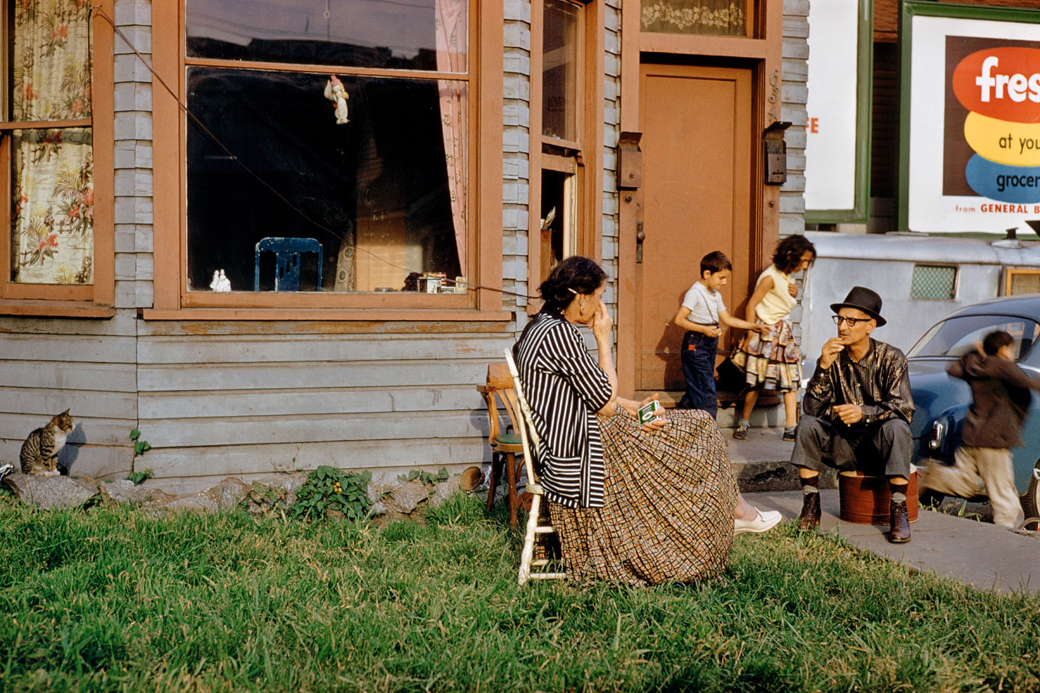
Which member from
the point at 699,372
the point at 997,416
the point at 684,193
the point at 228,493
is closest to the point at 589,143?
the point at 684,193

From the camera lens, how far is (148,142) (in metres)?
6.29

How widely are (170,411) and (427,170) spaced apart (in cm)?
230

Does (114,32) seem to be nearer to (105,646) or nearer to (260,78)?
(260,78)

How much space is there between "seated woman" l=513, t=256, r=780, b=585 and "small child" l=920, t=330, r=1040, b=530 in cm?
235

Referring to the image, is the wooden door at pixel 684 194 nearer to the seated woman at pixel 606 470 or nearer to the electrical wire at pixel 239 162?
the electrical wire at pixel 239 162

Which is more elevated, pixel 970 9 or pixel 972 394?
pixel 970 9

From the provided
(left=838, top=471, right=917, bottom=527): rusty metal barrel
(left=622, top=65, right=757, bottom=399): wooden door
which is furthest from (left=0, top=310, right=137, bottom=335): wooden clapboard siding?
(left=838, top=471, right=917, bottom=527): rusty metal barrel

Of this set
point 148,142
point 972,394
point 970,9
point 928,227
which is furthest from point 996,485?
point 970,9

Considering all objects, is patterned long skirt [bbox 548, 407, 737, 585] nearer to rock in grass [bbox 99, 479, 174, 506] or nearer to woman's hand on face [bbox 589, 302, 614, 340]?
woman's hand on face [bbox 589, 302, 614, 340]

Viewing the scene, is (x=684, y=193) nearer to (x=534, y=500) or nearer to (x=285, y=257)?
(x=285, y=257)

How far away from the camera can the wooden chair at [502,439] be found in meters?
5.97

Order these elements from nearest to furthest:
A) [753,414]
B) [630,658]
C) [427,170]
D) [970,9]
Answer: [630,658] < [427,170] < [753,414] < [970,9]

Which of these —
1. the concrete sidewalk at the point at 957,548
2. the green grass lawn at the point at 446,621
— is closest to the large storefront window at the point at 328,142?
the green grass lawn at the point at 446,621

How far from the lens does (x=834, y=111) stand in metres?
13.6
